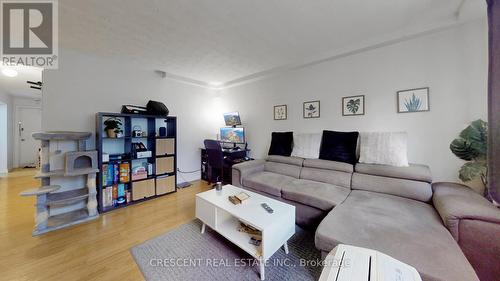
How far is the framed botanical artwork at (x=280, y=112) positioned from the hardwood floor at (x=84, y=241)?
7.27 feet

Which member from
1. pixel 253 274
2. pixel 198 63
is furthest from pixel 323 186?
pixel 198 63

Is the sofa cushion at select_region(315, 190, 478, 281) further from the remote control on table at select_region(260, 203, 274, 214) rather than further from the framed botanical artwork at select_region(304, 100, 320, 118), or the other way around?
the framed botanical artwork at select_region(304, 100, 320, 118)

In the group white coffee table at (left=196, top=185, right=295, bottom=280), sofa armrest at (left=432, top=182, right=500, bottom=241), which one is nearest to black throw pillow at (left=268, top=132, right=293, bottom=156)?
white coffee table at (left=196, top=185, right=295, bottom=280)

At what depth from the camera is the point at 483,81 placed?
5.84 feet

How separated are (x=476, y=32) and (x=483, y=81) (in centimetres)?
52

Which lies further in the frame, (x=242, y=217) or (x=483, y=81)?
(x=483, y=81)

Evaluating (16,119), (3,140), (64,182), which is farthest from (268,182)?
(16,119)

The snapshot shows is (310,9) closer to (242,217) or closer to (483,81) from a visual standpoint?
(483,81)

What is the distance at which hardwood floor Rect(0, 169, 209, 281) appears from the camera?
1.45 meters

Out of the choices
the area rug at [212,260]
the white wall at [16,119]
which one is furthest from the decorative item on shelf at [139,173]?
the white wall at [16,119]

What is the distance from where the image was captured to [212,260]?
158 cm

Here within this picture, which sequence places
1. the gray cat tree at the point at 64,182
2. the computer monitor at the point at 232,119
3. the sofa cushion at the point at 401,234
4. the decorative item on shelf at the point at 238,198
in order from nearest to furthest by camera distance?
the sofa cushion at the point at 401,234 < the decorative item on shelf at the point at 238,198 < the gray cat tree at the point at 64,182 < the computer monitor at the point at 232,119

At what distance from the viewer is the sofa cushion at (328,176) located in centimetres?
227

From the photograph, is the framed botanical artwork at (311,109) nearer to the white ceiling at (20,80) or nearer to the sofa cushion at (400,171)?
the sofa cushion at (400,171)
